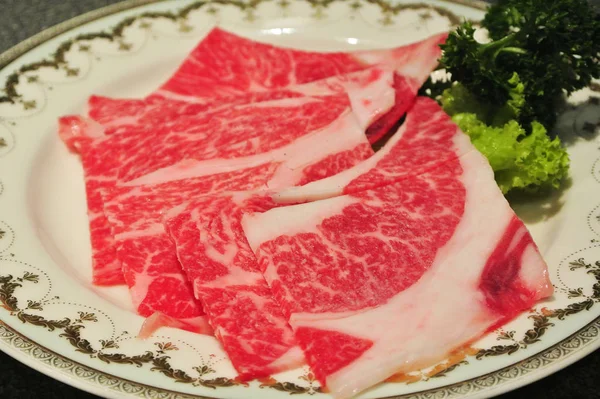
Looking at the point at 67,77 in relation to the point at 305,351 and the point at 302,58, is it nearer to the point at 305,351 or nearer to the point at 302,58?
the point at 302,58

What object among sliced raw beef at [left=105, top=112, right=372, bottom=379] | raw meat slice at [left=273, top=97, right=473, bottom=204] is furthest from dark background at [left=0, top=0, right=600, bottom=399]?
raw meat slice at [left=273, top=97, right=473, bottom=204]

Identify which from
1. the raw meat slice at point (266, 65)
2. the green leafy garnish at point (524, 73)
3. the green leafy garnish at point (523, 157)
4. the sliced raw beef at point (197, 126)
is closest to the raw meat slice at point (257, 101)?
the sliced raw beef at point (197, 126)

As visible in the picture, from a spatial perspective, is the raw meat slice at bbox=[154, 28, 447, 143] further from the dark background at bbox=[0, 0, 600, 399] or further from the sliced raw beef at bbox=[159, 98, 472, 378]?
the dark background at bbox=[0, 0, 600, 399]

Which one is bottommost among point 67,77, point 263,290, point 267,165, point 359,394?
point 359,394

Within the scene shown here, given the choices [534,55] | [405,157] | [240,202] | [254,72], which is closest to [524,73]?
[534,55]

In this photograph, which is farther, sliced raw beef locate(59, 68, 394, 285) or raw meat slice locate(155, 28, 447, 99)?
raw meat slice locate(155, 28, 447, 99)

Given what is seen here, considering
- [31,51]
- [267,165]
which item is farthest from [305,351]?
[31,51]

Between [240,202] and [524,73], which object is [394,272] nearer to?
[240,202]
